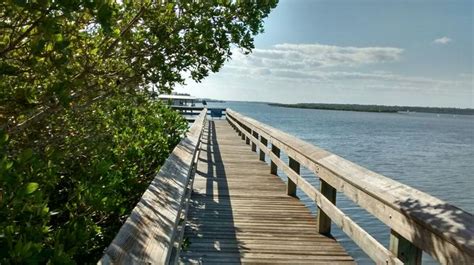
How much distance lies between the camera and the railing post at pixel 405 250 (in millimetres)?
2633

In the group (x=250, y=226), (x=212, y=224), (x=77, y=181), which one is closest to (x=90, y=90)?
(x=77, y=181)

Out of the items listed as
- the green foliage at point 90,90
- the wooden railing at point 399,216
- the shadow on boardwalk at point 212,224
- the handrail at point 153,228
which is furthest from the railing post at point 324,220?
the handrail at point 153,228

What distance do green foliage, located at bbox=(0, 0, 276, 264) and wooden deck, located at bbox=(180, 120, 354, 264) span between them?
0.88 m

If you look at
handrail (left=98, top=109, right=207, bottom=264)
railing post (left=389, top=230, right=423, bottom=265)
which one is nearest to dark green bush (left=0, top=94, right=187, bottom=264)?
handrail (left=98, top=109, right=207, bottom=264)

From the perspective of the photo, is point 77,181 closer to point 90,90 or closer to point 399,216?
point 90,90

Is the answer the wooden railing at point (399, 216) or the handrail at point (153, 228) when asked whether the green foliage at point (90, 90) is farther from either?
the wooden railing at point (399, 216)

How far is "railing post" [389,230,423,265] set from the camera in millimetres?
2633

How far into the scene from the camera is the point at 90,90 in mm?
3648

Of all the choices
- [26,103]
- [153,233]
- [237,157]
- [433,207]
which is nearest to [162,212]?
[153,233]

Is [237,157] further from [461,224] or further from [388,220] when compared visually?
[461,224]

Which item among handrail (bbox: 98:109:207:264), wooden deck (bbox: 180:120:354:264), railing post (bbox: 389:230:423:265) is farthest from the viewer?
wooden deck (bbox: 180:120:354:264)

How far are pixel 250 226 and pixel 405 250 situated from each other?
2694mm

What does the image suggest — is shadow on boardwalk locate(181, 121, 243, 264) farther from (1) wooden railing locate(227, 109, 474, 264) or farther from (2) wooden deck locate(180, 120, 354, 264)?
(1) wooden railing locate(227, 109, 474, 264)

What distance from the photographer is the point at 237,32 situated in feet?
13.8
